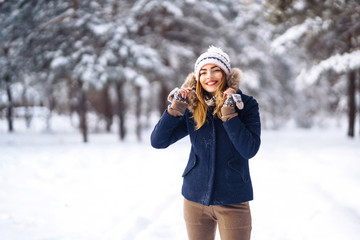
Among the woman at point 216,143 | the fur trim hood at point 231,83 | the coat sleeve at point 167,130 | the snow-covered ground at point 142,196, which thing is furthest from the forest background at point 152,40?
the coat sleeve at point 167,130

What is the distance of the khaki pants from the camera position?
1812mm

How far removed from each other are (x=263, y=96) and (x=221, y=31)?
4.49 metres

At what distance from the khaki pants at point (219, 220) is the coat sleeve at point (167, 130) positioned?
0.50 m

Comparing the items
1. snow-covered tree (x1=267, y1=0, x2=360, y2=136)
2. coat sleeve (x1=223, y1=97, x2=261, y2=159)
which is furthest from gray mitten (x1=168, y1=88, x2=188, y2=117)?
snow-covered tree (x1=267, y1=0, x2=360, y2=136)

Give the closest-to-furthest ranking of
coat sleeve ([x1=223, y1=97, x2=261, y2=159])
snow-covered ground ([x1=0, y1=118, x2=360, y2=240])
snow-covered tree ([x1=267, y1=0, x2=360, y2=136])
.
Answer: coat sleeve ([x1=223, y1=97, x2=261, y2=159])
snow-covered ground ([x1=0, y1=118, x2=360, y2=240])
snow-covered tree ([x1=267, y1=0, x2=360, y2=136])

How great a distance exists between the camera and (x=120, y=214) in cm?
458

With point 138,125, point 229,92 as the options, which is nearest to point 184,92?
point 229,92

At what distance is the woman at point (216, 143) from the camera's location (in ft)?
5.85

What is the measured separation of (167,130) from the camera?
1975 millimetres

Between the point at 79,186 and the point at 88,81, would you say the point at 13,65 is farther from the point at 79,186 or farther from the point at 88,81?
the point at 79,186

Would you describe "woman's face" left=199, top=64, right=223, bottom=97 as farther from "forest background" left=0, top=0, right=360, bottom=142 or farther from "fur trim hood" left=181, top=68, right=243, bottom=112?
"forest background" left=0, top=0, right=360, bottom=142

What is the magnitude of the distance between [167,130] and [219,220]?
75 centimetres

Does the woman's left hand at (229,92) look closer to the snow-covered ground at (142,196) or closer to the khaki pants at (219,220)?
the khaki pants at (219,220)

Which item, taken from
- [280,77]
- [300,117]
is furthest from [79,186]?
[300,117]
